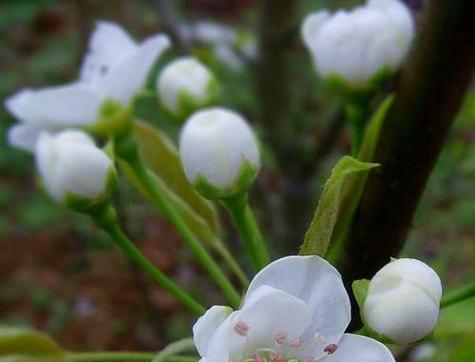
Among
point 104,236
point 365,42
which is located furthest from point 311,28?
point 104,236

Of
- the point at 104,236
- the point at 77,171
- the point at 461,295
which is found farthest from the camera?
the point at 104,236

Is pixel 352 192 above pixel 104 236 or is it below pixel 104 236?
above

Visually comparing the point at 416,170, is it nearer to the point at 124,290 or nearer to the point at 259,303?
the point at 259,303

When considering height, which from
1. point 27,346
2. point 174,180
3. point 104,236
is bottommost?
point 104,236

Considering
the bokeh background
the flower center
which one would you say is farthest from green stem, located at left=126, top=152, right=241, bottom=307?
the bokeh background

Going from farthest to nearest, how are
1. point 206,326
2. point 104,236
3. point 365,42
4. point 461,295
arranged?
point 104,236 → point 365,42 → point 461,295 → point 206,326

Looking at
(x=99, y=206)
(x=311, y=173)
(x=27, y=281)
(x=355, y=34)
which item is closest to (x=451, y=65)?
(x=355, y=34)

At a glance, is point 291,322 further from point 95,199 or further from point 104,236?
point 104,236

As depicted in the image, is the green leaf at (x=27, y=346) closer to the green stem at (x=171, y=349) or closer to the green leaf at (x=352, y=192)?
the green stem at (x=171, y=349)
